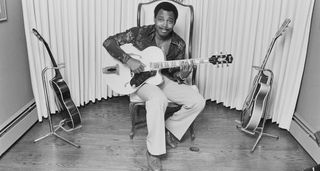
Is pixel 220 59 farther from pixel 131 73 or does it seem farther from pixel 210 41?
pixel 210 41

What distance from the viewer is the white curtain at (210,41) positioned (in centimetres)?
250

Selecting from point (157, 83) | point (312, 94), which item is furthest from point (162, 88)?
point (312, 94)

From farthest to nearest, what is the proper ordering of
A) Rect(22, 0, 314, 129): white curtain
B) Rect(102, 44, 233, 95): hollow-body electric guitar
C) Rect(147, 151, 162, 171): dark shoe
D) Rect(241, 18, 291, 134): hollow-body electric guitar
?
Rect(22, 0, 314, 129): white curtain, Rect(241, 18, 291, 134): hollow-body electric guitar, Rect(102, 44, 233, 95): hollow-body electric guitar, Rect(147, 151, 162, 171): dark shoe

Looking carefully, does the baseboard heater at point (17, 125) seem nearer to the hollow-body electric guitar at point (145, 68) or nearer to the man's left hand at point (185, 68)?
the hollow-body electric guitar at point (145, 68)

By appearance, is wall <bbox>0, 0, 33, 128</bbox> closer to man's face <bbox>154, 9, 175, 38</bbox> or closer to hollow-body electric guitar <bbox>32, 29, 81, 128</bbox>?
hollow-body electric guitar <bbox>32, 29, 81, 128</bbox>

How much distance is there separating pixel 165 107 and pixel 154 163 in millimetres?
397

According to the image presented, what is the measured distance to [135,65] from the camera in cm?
221

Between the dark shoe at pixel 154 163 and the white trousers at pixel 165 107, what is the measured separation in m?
0.04

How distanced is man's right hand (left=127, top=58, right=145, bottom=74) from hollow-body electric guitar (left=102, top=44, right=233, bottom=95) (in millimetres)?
39

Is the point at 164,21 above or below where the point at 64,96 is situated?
above

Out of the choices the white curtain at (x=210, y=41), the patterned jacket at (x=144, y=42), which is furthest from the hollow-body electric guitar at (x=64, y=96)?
the patterned jacket at (x=144, y=42)

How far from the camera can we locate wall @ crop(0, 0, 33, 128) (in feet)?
7.47

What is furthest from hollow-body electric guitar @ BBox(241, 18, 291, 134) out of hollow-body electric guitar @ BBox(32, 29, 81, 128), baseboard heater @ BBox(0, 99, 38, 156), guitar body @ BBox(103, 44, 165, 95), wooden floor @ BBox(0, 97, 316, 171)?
baseboard heater @ BBox(0, 99, 38, 156)

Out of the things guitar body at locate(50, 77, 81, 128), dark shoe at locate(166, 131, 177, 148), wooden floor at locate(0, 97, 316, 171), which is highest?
guitar body at locate(50, 77, 81, 128)
